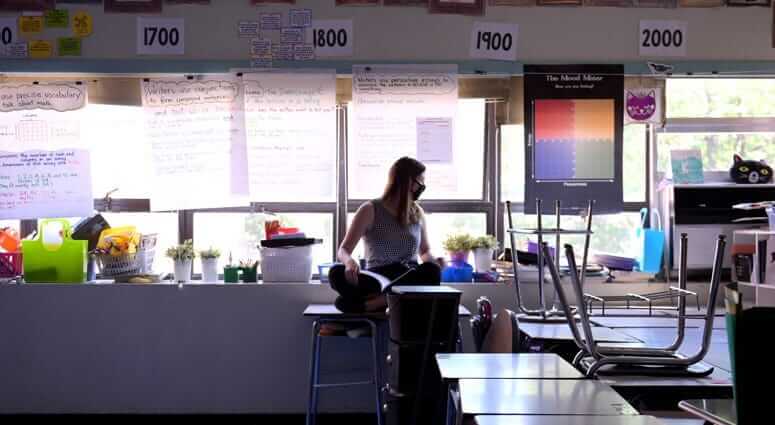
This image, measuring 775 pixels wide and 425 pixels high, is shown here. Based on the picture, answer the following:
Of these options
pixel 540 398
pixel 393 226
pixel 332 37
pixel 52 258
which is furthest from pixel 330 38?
pixel 540 398

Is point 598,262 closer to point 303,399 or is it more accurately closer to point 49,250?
point 303,399

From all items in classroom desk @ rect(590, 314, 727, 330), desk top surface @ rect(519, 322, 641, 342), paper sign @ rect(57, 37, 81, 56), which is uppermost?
paper sign @ rect(57, 37, 81, 56)

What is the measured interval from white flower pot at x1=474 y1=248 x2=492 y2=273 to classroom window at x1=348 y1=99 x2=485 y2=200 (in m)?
0.36

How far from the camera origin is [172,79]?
446cm

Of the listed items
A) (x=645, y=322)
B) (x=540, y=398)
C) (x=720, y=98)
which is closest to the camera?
(x=540, y=398)

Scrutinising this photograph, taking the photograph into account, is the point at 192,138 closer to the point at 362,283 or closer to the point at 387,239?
the point at 387,239

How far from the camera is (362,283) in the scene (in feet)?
12.7

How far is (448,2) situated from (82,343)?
270 centimetres

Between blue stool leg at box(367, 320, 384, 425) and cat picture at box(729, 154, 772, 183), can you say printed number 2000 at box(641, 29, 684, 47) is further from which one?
blue stool leg at box(367, 320, 384, 425)

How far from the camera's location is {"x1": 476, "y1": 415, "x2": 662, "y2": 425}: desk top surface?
54.4 inches

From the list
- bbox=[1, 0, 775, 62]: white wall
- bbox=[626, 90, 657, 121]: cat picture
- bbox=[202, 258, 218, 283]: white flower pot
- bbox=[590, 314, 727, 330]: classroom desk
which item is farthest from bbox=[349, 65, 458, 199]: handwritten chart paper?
bbox=[590, 314, 727, 330]: classroom desk

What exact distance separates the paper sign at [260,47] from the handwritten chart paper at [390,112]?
50 cm

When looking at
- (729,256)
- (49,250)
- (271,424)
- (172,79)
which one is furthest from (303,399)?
(729,256)

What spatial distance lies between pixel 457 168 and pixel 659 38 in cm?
132
